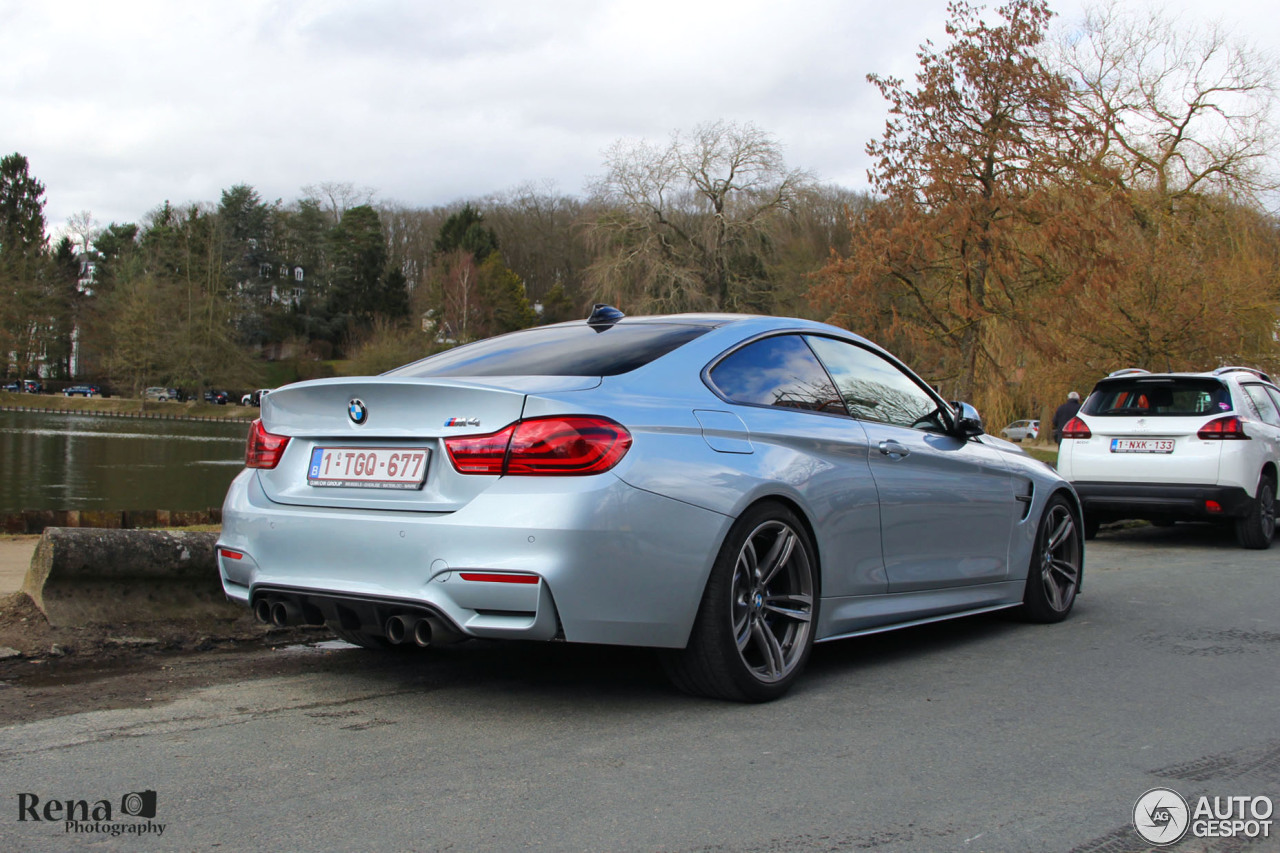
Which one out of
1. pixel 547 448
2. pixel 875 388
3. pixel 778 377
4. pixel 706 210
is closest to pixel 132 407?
pixel 706 210

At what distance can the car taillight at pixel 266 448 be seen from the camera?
4.45m

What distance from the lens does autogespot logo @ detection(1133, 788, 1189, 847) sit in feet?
10.1

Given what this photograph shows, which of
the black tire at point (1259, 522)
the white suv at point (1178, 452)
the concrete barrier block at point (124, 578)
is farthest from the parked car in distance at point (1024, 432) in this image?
the concrete barrier block at point (124, 578)

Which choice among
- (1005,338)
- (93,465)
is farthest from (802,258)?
(93,465)

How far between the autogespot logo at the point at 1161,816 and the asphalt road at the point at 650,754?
57mm

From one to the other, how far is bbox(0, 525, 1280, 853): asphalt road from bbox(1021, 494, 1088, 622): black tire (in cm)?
86

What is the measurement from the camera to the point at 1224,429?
34.4 ft

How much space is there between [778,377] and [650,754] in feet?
6.02

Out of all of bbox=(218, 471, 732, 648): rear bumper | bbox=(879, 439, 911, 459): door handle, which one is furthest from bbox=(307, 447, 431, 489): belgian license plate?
bbox=(879, 439, 911, 459): door handle

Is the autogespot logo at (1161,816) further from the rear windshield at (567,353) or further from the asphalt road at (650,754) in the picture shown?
the rear windshield at (567,353)

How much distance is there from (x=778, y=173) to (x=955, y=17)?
32.1 metres

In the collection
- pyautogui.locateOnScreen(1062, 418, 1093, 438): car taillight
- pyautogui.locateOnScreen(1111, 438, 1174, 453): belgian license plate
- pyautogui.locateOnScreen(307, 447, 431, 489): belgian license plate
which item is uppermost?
pyautogui.locateOnScreen(307, 447, 431, 489): belgian license plate

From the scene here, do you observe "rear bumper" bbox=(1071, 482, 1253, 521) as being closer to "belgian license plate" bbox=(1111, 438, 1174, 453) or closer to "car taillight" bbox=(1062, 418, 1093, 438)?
"belgian license plate" bbox=(1111, 438, 1174, 453)

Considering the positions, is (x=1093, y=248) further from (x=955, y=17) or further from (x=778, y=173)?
(x=778, y=173)
